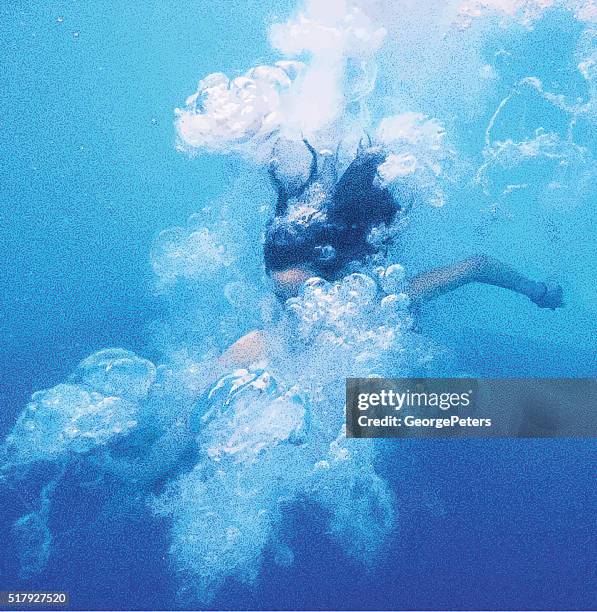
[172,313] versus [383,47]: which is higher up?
[383,47]

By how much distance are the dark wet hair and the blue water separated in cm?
10

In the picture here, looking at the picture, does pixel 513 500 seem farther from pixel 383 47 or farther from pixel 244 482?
pixel 383 47

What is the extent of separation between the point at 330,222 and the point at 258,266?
36 cm

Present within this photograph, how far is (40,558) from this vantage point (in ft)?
9.14

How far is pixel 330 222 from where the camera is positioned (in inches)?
111

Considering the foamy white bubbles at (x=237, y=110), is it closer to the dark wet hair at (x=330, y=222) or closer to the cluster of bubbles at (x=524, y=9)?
the dark wet hair at (x=330, y=222)

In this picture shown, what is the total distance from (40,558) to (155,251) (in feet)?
4.50

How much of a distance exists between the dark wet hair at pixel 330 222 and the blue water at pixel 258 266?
99mm

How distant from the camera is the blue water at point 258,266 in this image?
280cm

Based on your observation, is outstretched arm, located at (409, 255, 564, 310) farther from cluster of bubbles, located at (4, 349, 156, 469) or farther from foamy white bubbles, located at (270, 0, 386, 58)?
cluster of bubbles, located at (4, 349, 156, 469)

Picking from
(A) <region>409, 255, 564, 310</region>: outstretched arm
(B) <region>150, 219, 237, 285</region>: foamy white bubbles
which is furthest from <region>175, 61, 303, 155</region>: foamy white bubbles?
(A) <region>409, 255, 564, 310</region>: outstretched arm

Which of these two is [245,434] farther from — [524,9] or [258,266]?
[524,9]

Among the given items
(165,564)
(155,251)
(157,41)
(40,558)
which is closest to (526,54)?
(157,41)

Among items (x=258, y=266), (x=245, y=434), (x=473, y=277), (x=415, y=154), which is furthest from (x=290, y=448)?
(x=415, y=154)
